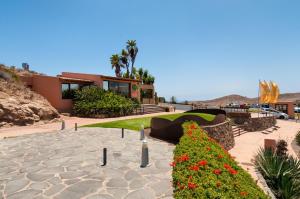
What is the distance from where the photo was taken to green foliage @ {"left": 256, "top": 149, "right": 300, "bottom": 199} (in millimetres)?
7805

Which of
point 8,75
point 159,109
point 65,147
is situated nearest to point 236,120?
point 159,109

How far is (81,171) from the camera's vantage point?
8.11 meters

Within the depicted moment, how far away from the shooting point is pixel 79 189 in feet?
21.4

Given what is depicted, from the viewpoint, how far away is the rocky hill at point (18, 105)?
19.8m

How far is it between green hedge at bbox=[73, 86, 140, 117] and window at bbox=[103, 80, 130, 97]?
8.99 ft

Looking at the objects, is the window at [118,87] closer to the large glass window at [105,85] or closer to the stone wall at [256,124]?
the large glass window at [105,85]

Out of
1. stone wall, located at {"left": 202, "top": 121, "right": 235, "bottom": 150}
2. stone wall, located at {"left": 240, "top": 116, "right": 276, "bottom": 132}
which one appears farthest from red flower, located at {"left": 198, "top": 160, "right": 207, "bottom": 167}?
stone wall, located at {"left": 240, "top": 116, "right": 276, "bottom": 132}

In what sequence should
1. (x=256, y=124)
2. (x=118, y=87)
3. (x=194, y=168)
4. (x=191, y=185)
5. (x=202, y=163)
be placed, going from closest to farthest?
(x=191, y=185) → (x=194, y=168) → (x=202, y=163) → (x=256, y=124) → (x=118, y=87)

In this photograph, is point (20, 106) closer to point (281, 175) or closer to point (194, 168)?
point (194, 168)

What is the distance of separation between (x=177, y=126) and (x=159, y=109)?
22.0 m

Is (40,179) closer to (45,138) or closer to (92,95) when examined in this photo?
(45,138)

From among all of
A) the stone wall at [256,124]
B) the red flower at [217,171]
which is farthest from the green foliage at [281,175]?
the stone wall at [256,124]

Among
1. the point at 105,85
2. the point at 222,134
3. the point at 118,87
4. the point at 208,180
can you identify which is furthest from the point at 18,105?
the point at 208,180

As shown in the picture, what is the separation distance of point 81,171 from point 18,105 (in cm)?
1671
